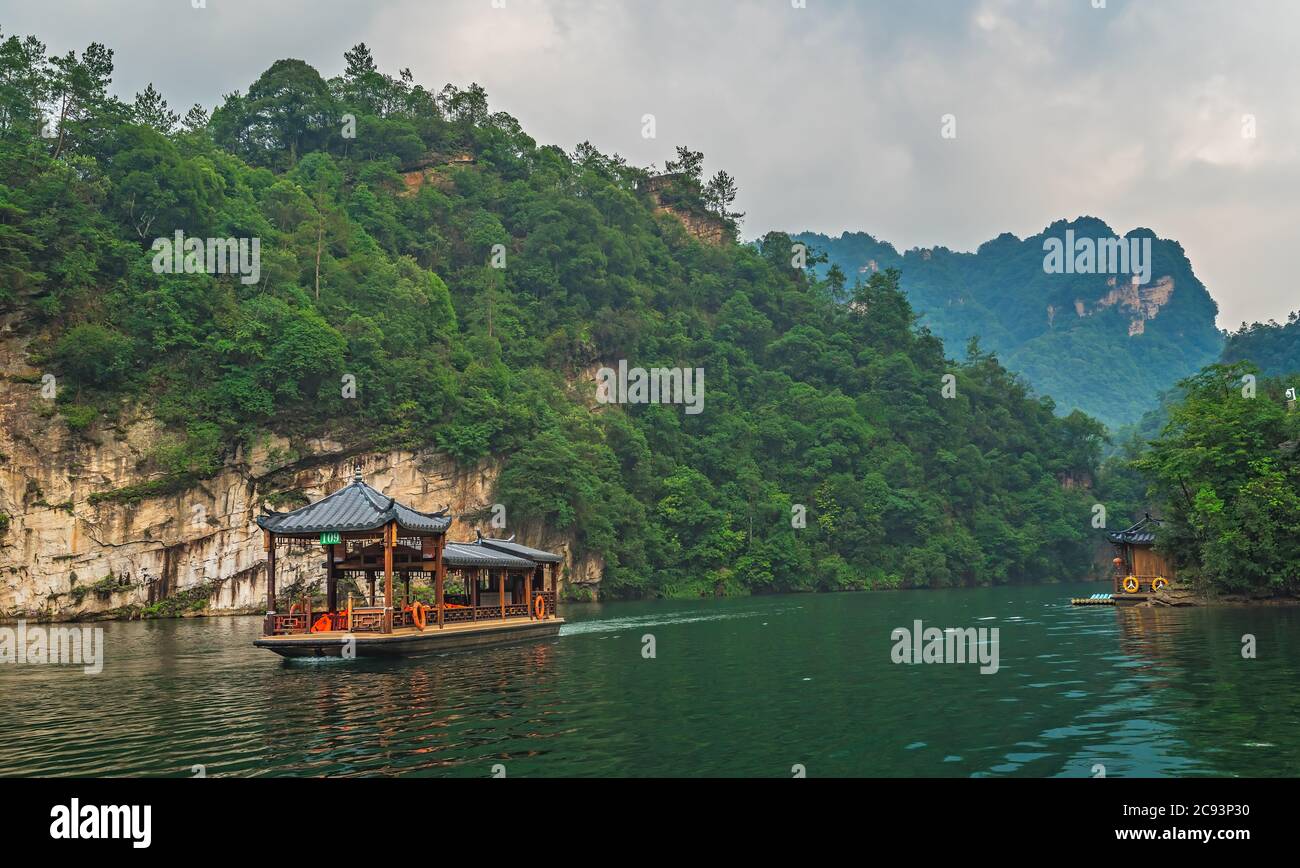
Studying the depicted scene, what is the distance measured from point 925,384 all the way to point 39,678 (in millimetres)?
87039

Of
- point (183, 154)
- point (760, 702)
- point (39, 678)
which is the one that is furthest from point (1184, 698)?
point (183, 154)

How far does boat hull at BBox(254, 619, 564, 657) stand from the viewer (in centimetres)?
2531

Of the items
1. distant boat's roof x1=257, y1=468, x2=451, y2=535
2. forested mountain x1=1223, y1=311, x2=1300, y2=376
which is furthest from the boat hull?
forested mountain x1=1223, y1=311, x2=1300, y2=376

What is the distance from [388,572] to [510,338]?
52425mm

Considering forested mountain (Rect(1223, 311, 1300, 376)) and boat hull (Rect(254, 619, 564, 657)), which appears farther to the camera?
forested mountain (Rect(1223, 311, 1300, 376))

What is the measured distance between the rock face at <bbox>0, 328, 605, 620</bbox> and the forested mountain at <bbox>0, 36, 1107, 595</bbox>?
3.25 ft

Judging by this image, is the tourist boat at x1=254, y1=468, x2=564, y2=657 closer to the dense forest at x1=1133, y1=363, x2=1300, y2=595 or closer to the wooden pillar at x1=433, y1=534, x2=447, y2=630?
the wooden pillar at x1=433, y1=534, x2=447, y2=630

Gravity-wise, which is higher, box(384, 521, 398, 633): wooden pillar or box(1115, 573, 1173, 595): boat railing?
box(384, 521, 398, 633): wooden pillar

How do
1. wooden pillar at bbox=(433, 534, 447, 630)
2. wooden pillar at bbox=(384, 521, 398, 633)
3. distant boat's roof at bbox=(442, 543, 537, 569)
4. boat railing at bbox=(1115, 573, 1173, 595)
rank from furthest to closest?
boat railing at bbox=(1115, 573, 1173, 595) → distant boat's roof at bbox=(442, 543, 537, 569) → wooden pillar at bbox=(433, 534, 447, 630) → wooden pillar at bbox=(384, 521, 398, 633)

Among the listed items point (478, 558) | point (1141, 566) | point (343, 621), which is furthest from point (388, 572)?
point (1141, 566)

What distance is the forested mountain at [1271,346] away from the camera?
348 feet

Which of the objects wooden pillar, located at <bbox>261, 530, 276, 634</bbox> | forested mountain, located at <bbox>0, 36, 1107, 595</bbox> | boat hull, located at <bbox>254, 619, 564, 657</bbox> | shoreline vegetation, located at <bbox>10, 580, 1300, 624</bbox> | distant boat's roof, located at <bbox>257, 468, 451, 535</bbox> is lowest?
shoreline vegetation, located at <bbox>10, 580, 1300, 624</bbox>
